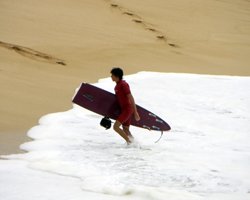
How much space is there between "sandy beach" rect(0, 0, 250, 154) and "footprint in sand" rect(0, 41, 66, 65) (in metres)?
0.03

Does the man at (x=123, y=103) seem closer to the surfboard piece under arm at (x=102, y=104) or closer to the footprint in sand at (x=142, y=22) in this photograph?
the surfboard piece under arm at (x=102, y=104)

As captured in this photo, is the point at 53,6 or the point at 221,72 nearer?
the point at 221,72

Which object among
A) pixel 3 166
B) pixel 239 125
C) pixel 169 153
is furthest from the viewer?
pixel 239 125

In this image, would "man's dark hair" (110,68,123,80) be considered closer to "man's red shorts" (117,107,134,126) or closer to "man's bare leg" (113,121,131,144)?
"man's red shorts" (117,107,134,126)

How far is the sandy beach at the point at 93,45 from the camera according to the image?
330 inches

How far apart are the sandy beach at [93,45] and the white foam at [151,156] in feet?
1.58

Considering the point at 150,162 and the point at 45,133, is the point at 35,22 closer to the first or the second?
the point at 45,133

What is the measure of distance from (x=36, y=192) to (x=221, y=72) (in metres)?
9.42

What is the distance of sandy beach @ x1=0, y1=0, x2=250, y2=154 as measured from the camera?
27.5 ft

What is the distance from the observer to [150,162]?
568 centimetres

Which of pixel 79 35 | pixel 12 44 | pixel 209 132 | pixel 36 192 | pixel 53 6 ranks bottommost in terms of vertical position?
pixel 36 192

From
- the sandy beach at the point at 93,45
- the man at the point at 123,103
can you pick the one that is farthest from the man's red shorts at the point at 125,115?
the sandy beach at the point at 93,45

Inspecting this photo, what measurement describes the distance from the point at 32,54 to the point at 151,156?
6.20 meters

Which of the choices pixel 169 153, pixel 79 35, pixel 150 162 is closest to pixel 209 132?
pixel 169 153
